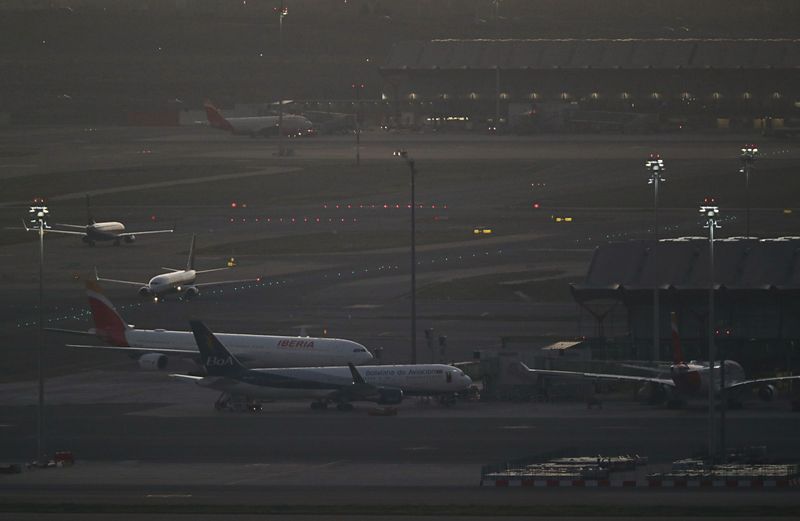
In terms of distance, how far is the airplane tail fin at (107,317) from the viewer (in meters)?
84.6

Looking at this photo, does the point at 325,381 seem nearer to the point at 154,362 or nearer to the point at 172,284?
the point at 154,362

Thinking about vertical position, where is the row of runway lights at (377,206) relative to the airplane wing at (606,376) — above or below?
above

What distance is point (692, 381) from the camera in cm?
6919

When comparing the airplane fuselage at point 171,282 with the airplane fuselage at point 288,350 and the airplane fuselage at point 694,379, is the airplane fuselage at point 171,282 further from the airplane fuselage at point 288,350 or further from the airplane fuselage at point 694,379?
the airplane fuselage at point 694,379

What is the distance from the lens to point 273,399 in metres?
72.7

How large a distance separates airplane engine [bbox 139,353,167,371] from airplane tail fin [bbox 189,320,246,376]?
31.9 ft

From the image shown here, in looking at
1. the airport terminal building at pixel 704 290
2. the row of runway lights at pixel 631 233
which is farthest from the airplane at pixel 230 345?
the row of runway lights at pixel 631 233

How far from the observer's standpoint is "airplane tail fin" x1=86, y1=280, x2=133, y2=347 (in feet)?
278

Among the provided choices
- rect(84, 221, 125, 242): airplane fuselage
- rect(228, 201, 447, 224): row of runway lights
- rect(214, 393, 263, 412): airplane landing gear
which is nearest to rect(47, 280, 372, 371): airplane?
rect(214, 393, 263, 412): airplane landing gear

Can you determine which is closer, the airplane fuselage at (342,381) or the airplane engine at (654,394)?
the airplane engine at (654,394)

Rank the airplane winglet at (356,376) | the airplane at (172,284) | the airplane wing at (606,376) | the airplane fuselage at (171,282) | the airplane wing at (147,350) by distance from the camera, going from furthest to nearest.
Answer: the airplane at (172,284), the airplane fuselage at (171,282), the airplane wing at (147,350), the airplane winglet at (356,376), the airplane wing at (606,376)

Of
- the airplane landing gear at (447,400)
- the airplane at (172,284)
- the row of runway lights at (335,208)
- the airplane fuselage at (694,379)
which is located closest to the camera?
the airplane fuselage at (694,379)

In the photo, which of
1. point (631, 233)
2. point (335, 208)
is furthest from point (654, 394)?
point (335, 208)

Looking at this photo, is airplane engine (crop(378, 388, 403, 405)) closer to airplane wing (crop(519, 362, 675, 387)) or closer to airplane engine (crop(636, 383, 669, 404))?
airplane wing (crop(519, 362, 675, 387))
